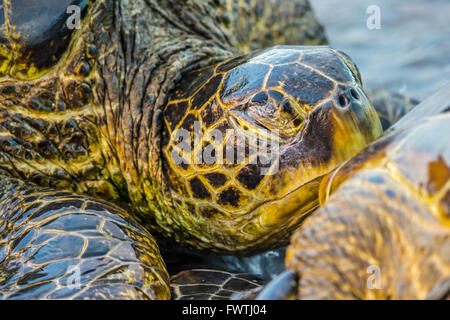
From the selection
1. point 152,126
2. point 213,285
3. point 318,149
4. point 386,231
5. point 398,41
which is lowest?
point 213,285

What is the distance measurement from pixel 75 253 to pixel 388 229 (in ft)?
3.28

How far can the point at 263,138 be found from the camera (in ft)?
5.82

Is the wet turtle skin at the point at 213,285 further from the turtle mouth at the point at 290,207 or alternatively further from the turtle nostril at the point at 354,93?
the turtle nostril at the point at 354,93

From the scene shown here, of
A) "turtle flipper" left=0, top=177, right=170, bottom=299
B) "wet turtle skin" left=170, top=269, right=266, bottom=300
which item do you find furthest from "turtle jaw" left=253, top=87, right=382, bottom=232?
"turtle flipper" left=0, top=177, right=170, bottom=299

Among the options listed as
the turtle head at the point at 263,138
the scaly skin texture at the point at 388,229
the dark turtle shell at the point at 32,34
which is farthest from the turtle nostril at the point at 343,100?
the dark turtle shell at the point at 32,34

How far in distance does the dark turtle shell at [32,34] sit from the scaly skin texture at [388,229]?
1.40 metres

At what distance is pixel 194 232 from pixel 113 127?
568 mm

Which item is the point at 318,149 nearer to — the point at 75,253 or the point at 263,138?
the point at 263,138

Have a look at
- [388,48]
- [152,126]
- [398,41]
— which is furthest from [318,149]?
[398,41]

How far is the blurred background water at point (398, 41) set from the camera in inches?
166

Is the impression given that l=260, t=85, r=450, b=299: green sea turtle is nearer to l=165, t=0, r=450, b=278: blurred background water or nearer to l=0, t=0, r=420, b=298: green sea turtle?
l=0, t=0, r=420, b=298: green sea turtle

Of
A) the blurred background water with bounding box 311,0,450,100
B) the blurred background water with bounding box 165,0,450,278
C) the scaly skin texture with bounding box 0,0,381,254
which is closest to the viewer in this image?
the scaly skin texture with bounding box 0,0,381,254

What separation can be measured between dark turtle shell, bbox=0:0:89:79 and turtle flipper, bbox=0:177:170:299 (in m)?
0.57

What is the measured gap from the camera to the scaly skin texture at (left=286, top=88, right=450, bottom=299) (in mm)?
1110
